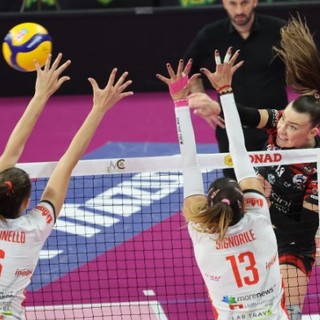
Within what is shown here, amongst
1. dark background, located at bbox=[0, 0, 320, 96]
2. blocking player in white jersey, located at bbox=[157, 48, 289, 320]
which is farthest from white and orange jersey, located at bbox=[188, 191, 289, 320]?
dark background, located at bbox=[0, 0, 320, 96]

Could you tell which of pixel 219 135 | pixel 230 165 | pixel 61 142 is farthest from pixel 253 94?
pixel 61 142

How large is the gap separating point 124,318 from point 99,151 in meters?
5.44

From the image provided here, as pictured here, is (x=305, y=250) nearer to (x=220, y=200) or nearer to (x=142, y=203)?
(x=220, y=200)

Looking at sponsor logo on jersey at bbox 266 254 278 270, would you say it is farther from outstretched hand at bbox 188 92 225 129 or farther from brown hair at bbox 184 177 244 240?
outstretched hand at bbox 188 92 225 129

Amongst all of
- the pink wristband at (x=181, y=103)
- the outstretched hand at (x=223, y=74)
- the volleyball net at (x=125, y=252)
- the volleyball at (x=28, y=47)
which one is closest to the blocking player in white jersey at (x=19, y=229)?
the pink wristband at (x=181, y=103)

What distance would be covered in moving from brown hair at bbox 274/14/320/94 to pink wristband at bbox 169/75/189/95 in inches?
57.2

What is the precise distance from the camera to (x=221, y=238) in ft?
16.4

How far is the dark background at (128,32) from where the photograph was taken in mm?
14891

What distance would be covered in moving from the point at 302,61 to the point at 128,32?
8727 mm

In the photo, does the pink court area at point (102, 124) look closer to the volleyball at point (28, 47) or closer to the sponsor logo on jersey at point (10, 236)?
the volleyball at point (28, 47)

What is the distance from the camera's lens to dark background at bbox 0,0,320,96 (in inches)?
586

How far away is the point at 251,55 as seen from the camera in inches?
345

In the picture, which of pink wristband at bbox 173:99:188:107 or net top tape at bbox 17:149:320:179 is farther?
net top tape at bbox 17:149:320:179

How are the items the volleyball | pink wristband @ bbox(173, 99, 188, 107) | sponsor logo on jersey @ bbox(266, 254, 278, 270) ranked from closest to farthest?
sponsor logo on jersey @ bbox(266, 254, 278, 270) → pink wristband @ bbox(173, 99, 188, 107) → the volleyball
